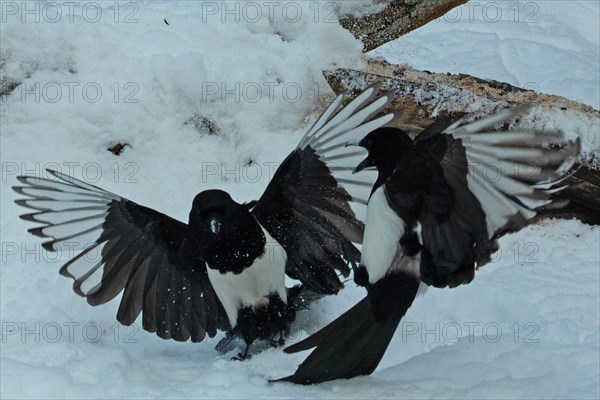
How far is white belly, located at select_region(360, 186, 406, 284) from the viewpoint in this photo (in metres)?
2.39

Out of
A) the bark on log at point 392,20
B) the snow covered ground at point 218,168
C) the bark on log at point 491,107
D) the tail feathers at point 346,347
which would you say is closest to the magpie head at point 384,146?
the tail feathers at point 346,347

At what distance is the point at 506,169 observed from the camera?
2160mm

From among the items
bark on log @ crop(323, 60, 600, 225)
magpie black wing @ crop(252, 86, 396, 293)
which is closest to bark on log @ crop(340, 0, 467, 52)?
bark on log @ crop(323, 60, 600, 225)

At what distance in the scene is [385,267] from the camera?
2484 millimetres

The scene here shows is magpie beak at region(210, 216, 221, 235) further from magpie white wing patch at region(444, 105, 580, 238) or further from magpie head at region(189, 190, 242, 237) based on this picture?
magpie white wing patch at region(444, 105, 580, 238)

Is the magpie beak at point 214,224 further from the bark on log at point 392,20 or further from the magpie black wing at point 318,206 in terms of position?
the bark on log at point 392,20

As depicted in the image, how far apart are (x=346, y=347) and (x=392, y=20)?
66.7 inches

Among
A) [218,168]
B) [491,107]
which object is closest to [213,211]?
[218,168]

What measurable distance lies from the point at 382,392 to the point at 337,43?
1.70 meters

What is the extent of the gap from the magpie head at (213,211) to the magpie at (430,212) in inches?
14.8

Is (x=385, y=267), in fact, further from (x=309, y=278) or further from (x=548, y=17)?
(x=548, y=17)

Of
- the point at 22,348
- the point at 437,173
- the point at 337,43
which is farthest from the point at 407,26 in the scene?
the point at 22,348

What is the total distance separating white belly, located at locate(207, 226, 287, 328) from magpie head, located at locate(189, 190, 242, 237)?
0.13m

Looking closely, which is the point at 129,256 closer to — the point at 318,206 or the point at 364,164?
the point at 318,206
